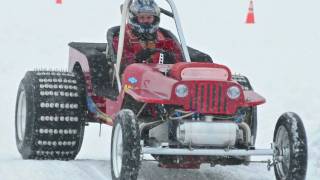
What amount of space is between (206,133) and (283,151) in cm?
89

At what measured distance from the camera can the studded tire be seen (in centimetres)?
1071

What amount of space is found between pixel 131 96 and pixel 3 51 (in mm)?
10107

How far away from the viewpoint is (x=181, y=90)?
884 centimetres

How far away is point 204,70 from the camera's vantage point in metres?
9.12

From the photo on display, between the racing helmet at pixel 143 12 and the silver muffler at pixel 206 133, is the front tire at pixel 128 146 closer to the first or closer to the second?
the silver muffler at pixel 206 133

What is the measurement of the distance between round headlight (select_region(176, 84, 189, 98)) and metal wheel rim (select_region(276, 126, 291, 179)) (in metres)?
1.05

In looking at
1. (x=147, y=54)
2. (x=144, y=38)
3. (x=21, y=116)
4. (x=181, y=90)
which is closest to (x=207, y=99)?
(x=181, y=90)

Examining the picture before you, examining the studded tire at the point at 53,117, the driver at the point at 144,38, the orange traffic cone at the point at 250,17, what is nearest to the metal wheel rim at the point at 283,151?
the driver at the point at 144,38

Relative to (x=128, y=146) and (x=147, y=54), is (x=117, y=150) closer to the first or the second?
(x=128, y=146)

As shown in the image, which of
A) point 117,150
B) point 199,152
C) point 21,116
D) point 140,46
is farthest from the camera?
point 21,116

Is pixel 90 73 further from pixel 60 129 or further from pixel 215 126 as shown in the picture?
pixel 215 126

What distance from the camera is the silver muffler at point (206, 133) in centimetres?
862

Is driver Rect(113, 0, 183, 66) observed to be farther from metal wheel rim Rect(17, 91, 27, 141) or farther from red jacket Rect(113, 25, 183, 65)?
metal wheel rim Rect(17, 91, 27, 141)

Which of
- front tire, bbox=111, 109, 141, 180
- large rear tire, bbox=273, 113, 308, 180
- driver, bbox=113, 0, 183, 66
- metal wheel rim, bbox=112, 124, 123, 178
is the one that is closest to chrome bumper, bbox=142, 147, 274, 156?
front tire, bbox=111, 109, 141, 180
